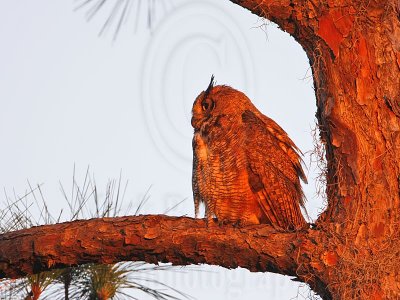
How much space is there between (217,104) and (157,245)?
1426 millimetres

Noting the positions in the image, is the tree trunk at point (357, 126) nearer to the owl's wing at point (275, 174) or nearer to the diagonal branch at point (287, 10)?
the diagonal branch at point (287, 10)

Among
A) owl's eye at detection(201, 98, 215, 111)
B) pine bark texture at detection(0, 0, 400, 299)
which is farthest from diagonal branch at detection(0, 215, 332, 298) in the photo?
owl's eye at detection(201, 98, 215, 111)

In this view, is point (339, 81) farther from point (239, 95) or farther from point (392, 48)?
point (239, 95)

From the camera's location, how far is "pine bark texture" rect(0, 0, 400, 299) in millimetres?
2709

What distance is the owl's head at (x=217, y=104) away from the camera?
4035 mm

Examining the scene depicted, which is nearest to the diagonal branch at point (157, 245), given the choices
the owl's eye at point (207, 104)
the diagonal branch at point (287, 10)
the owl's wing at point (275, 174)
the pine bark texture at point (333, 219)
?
the pine bark texture at point (333, 219)

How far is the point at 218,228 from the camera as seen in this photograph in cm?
294

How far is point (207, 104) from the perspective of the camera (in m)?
4.20

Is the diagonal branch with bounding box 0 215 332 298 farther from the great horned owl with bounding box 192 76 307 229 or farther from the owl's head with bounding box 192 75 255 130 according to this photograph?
the owl's head with bounding box 192 75 255 130

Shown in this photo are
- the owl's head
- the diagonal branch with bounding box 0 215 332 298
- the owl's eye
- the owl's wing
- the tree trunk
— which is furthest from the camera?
the owl's eye

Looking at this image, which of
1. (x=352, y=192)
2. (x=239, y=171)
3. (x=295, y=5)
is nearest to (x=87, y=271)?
(x=239, y=171)

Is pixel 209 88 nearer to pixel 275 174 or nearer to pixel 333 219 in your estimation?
pixel 275 174

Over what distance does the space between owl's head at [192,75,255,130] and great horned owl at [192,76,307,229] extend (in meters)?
0.08

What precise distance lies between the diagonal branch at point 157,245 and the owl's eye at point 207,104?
4.21 ft
